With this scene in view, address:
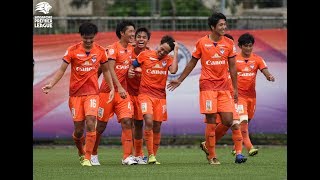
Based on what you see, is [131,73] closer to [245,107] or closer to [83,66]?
[83,66]

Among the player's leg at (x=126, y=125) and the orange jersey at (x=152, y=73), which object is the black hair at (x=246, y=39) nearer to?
the orange jersey at (x=152, y=73)

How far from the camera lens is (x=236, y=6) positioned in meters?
27.7

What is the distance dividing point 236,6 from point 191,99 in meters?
3.36

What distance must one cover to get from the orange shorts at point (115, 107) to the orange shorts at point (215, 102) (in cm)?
139

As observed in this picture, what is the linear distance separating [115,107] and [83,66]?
1.10 m

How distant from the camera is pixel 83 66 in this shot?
1850 cm

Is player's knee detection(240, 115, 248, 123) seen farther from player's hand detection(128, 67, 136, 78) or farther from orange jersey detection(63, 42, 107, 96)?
orange jersey detection(63, 42, 107, 96)

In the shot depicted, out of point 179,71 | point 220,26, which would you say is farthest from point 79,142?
point 179,71

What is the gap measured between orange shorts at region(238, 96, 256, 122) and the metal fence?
4915 mm

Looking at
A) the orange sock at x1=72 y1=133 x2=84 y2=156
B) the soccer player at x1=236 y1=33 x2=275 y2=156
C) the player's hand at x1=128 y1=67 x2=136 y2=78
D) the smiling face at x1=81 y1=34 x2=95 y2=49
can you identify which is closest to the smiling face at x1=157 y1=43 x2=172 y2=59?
the player's hand at x1=128 y1=67 x2=136 y2=78

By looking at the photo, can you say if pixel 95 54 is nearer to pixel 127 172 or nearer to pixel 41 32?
pixel 127 172

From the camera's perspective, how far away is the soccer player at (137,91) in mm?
19281

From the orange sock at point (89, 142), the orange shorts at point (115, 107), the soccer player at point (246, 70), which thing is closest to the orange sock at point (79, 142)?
the orange shorts at point (115, 107)
